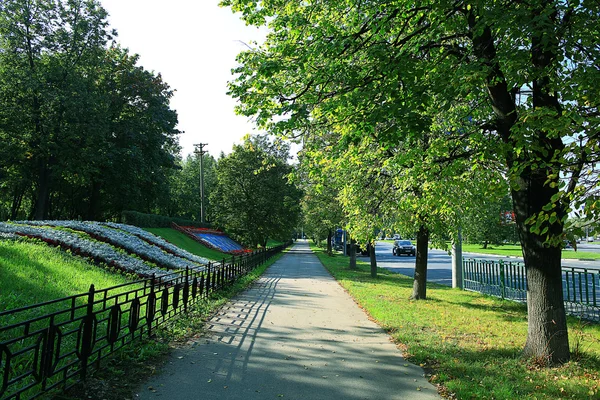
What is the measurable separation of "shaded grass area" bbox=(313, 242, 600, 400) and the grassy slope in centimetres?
621

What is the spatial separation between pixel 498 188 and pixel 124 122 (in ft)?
119

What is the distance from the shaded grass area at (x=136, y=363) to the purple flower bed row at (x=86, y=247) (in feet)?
15.2

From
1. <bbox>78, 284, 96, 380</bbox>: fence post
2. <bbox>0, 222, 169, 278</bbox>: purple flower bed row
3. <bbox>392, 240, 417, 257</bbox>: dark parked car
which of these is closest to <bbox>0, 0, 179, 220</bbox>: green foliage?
<bbox>0, 222, 169, 278</bbox>: purple flower bed row

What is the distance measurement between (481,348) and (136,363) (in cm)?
521

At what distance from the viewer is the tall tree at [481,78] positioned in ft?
15.9

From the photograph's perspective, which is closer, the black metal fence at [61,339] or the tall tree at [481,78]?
the black metal fence at [61,339]

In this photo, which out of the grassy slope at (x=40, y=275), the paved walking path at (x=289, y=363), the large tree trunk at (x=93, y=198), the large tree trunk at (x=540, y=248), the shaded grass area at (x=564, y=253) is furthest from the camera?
the large tree trunk at (x=93, y=198)

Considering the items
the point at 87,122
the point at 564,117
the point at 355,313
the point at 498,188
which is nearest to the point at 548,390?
the point at 498,188

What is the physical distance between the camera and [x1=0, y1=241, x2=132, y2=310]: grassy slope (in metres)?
6.98

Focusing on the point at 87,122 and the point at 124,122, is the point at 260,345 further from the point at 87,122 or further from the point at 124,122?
the point at 124,122

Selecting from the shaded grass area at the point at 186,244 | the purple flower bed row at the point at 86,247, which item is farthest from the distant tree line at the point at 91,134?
the purple flower bed row at the point at 86,247

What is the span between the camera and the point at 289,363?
19.0 ft

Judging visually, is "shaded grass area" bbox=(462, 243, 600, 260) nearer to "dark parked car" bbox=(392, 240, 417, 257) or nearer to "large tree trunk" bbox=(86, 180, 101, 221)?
"dark parked car" bbox=(392, 240, 417, 257)

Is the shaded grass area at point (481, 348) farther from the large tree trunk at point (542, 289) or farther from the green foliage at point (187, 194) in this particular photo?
the green foliage at point (187, 194)
